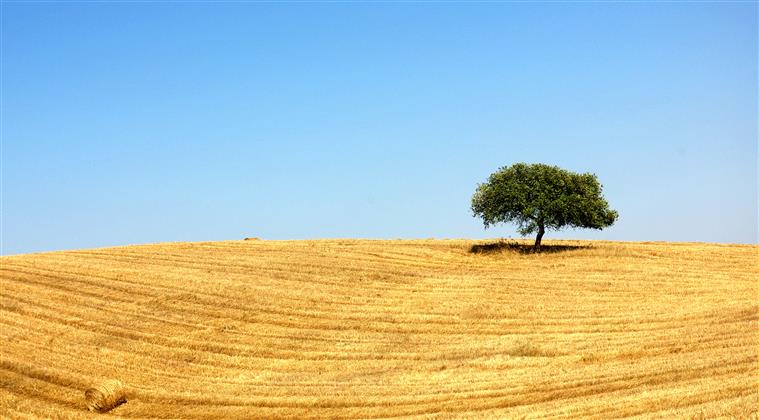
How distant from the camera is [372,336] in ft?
110

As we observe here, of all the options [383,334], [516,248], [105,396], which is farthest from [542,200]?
[105,396]

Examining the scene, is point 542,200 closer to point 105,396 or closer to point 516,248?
point 516,248

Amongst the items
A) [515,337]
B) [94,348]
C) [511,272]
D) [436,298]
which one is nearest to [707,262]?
[511,272]

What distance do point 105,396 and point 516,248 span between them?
37.0 metres

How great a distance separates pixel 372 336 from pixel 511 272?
16.3m

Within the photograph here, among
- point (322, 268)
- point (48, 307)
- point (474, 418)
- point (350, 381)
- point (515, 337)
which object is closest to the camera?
point (474, 418)

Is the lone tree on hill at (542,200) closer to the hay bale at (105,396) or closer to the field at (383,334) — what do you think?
the field at (383,334)

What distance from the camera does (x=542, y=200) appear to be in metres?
56.5

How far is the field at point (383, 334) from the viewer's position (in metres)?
Answer: 23.8

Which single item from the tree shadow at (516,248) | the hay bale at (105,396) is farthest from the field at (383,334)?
the tree shadow at (516,248)

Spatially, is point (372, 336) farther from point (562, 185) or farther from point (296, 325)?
point (562, 185)

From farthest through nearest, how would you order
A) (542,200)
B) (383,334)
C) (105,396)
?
(542,200), (383,334), (105,396)

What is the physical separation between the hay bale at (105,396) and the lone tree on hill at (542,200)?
34900 millimetres

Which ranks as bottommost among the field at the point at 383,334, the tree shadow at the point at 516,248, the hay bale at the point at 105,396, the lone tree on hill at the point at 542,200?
the hay bale at the point at 105,396
